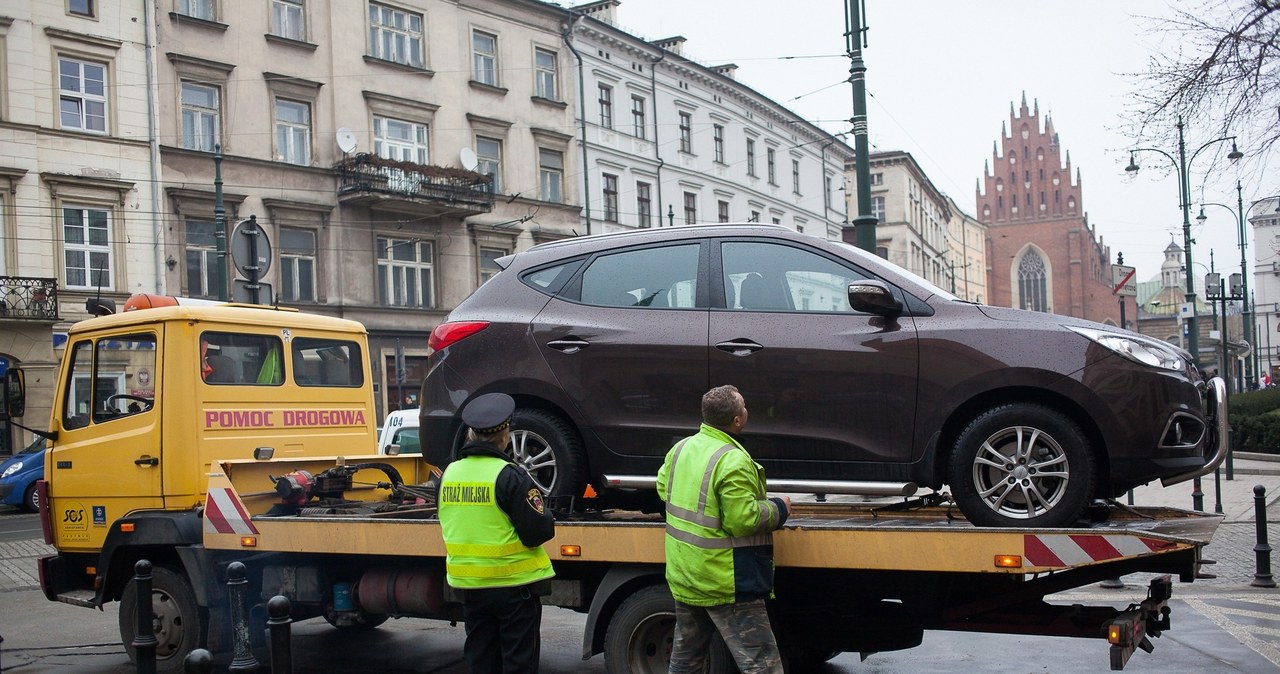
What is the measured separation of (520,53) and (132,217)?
45.5 feet

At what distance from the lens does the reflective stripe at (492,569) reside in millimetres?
5500

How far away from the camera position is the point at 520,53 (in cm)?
3619

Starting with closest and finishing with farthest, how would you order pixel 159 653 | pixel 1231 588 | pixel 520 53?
pixel 159 653, pixel 1231 588, pixel 520 53

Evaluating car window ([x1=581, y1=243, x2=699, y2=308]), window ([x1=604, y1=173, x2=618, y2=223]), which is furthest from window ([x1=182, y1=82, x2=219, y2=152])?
car window ([x1=581, y1=243, x2=699, y2=308])

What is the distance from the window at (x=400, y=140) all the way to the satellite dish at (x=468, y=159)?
105cm

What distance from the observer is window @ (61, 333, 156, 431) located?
8.20 m

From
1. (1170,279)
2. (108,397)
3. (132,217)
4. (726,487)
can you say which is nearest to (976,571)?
(726,487)

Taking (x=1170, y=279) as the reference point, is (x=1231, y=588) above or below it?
below

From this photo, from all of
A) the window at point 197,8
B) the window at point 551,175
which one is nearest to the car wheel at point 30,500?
the window at point 197,8

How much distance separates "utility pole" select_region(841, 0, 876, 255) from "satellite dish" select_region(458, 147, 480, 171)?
793 inches

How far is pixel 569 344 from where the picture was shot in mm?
6551

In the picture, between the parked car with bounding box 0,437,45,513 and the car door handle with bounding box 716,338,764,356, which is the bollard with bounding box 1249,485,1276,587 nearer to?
the car door handle with bounding box 716,338,764,356

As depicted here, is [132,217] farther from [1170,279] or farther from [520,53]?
[1170,279]

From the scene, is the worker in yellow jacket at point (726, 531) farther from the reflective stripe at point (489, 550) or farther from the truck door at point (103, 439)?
the truck door at point (103, 439)
